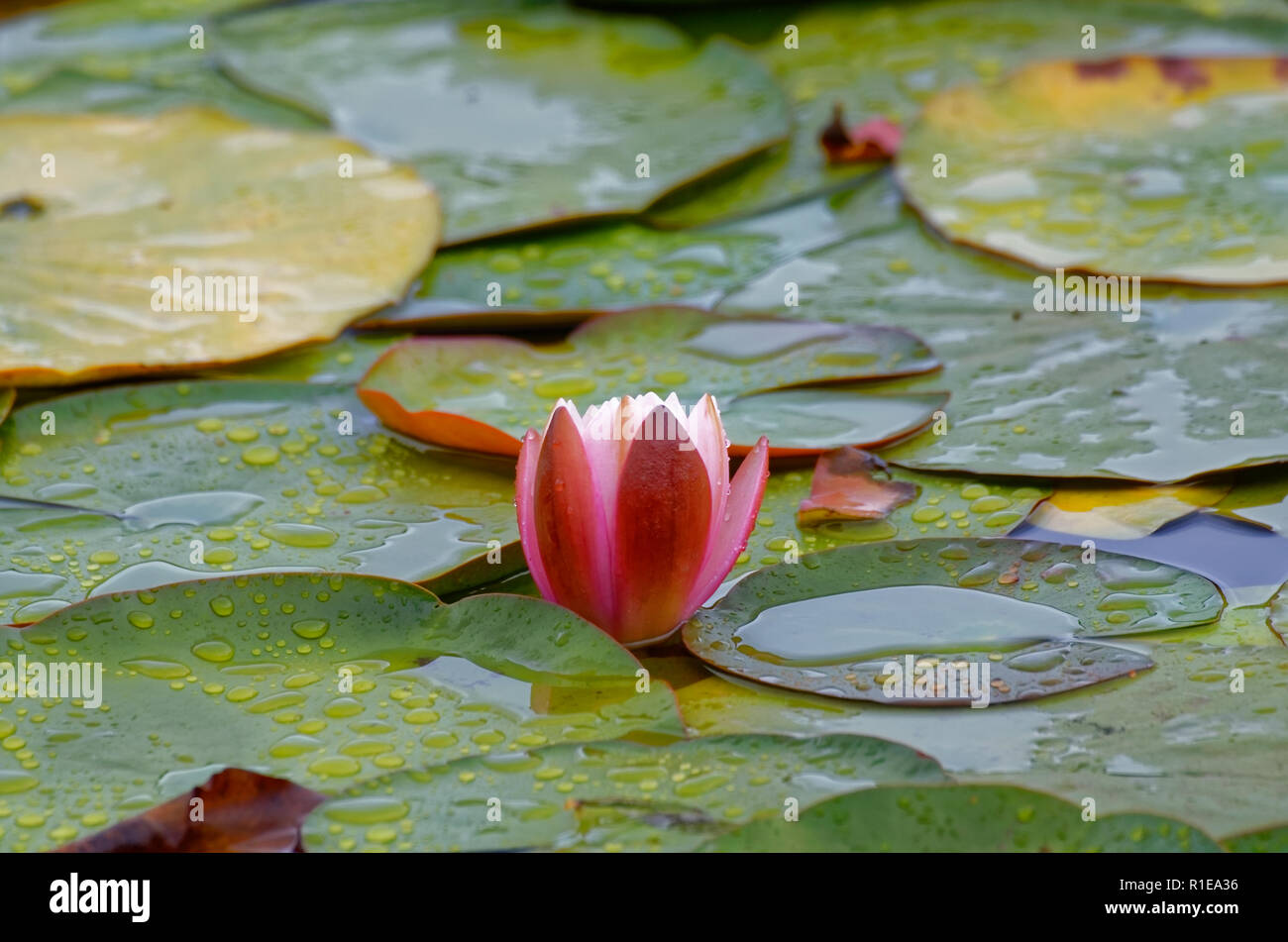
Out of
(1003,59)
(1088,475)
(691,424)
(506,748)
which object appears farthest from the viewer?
(1003,59)

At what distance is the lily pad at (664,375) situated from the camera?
174cm

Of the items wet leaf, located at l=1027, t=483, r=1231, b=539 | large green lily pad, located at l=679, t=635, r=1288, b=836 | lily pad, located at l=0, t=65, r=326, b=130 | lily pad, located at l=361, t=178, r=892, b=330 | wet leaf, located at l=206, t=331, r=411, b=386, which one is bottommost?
large green lily pad, located at l=679, t=635, r=1288, b=836

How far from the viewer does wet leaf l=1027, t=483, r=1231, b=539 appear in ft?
5.03

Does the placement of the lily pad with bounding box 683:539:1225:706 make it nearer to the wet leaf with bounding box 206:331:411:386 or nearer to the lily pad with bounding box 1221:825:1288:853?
Answer: the lily pad with bounding box 1221:825:1288:853

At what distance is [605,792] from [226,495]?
0.79 meters

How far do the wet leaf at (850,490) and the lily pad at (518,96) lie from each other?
911mm

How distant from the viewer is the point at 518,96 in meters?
2.86

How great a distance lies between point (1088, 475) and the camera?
5.24 ft

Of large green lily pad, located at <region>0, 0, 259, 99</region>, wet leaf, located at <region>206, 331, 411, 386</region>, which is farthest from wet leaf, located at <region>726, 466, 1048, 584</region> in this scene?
large green lily pad, located at <region>0, 0, 259, 99</region>

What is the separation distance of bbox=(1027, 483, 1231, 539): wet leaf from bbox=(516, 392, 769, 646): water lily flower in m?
0.42

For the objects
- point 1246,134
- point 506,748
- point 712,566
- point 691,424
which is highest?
point 1246,134

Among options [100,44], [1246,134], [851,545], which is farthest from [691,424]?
[100,44]
